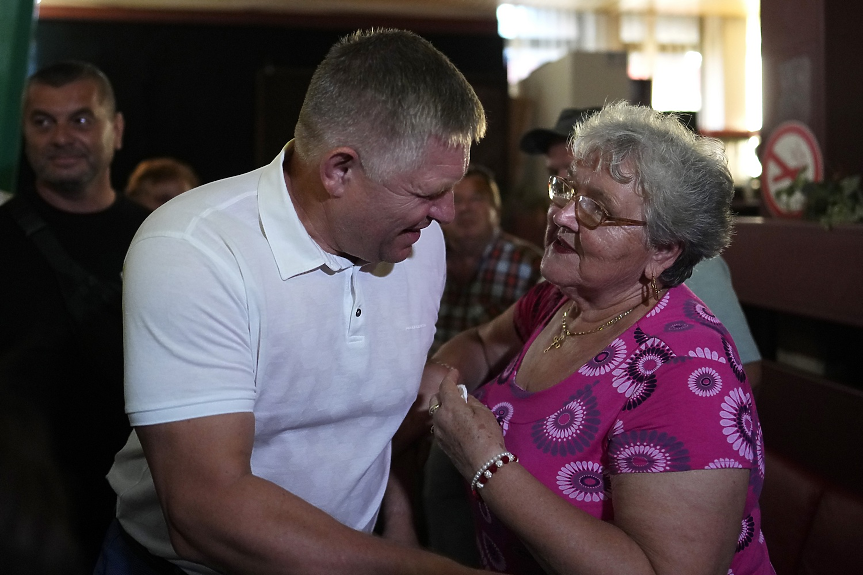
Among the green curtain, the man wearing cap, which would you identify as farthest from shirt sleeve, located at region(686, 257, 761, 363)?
the green curtain

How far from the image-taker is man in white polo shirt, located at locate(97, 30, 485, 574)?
110cm

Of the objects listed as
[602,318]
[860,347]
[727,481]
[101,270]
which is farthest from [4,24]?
[860,347]

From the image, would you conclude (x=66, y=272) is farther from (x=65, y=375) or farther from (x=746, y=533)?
(x=746, y=533)

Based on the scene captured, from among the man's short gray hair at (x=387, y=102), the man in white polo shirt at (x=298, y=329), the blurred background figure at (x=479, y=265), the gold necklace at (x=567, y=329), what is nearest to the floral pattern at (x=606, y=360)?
the gold necklace at (x=567, y=329)

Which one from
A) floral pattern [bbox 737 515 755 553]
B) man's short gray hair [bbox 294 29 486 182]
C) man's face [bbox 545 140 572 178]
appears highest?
man's short gray hair [bbox 294 29 486 182]

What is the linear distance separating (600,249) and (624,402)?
0.33 m

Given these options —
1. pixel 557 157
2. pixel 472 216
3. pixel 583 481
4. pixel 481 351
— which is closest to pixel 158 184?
pixel 472 216

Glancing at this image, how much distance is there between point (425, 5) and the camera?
8.34 meters

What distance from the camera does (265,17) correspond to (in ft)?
26.7

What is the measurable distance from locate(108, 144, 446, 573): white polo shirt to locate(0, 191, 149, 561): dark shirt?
1.39ft

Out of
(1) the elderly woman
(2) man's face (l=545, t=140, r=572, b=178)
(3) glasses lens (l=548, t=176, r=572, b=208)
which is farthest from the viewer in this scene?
(2) man's face (l=545, t=140, r=572, b=178)

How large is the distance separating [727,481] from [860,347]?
3.07 metres

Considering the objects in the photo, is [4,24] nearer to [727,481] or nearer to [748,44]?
[727,481]

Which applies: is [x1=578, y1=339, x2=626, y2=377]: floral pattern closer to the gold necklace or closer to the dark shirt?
the gold necklace
